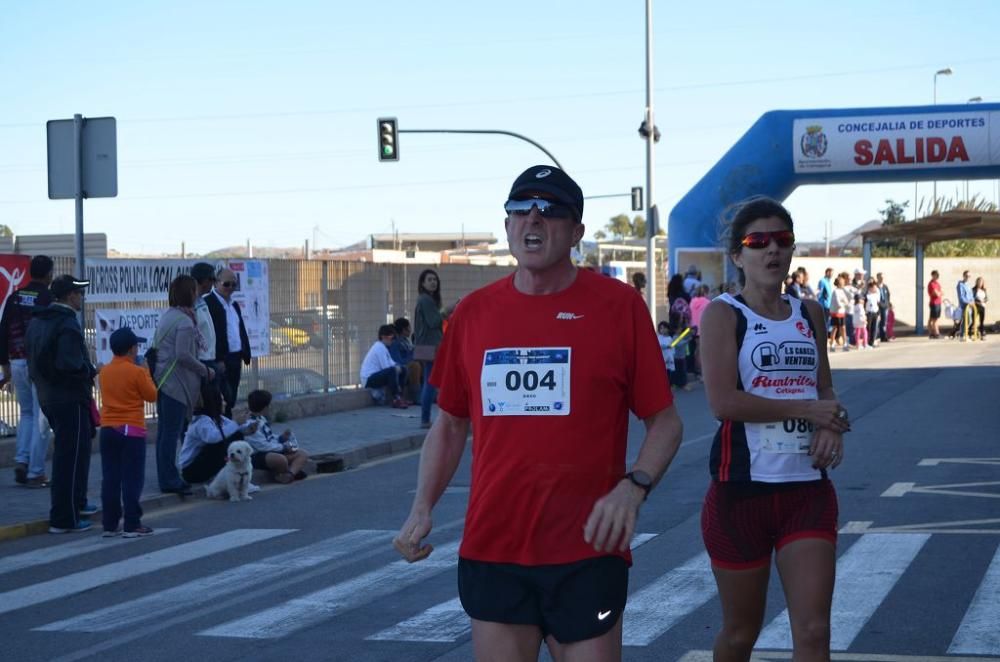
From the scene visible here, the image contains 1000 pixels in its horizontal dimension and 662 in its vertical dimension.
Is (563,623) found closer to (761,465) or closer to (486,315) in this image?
(486,315)

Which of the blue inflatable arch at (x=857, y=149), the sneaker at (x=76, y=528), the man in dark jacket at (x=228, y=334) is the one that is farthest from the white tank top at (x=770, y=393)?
the blue inflatable arch at (x=857, y=149)

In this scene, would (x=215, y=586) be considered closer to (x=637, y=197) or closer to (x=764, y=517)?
(x=764, y=517)

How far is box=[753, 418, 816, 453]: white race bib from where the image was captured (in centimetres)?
474

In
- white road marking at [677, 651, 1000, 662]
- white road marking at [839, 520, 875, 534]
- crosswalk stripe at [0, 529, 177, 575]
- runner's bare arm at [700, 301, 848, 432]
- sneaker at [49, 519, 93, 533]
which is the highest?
runner's bare arm at [700, 301, 848, 432]

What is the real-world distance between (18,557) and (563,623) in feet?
23.1

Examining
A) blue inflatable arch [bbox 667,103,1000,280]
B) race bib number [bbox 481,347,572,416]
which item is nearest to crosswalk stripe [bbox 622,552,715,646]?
race bib number [bbox 481,347,572,416]

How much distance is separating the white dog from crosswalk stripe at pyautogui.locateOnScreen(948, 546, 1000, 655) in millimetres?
6431

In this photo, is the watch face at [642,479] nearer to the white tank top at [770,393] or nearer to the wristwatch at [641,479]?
the wristwatch at [641,479]

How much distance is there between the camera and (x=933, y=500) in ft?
36.3

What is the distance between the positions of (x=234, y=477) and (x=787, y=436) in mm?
8155

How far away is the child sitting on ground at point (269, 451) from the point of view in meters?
13.1

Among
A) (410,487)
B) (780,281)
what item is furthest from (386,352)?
(780,281)

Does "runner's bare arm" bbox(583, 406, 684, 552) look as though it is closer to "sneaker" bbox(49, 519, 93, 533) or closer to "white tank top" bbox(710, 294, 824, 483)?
"white tank top" bbox(710, 294, 824, 483)

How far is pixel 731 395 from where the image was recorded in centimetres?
475
